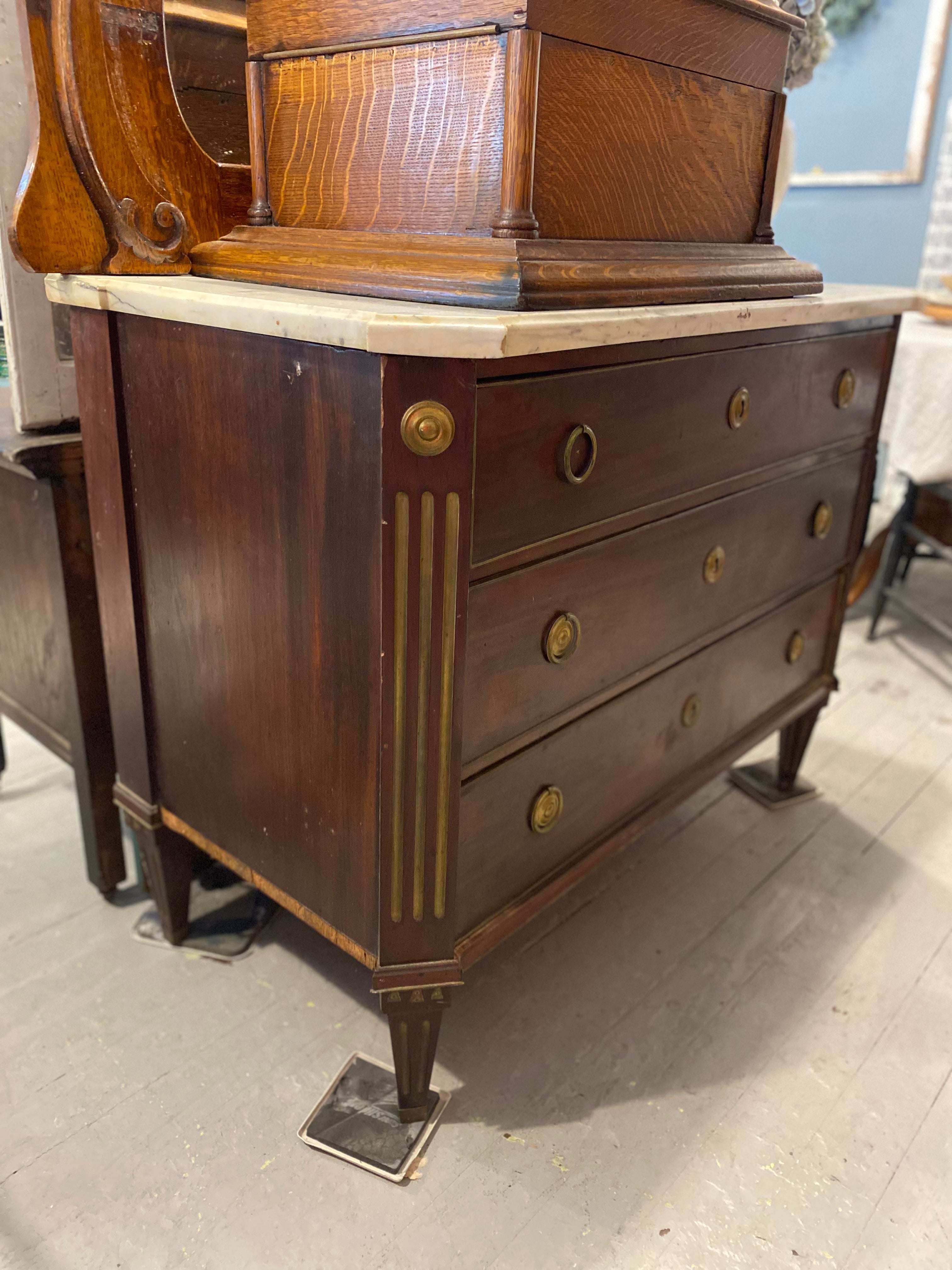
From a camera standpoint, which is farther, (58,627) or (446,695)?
(58,627)

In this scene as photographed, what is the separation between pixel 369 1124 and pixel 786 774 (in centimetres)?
119

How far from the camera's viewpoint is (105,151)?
1.11 meters

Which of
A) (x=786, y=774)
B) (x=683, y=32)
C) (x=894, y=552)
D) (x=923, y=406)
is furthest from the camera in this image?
(x=894, y=552)

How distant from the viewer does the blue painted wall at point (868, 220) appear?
14.1 ft

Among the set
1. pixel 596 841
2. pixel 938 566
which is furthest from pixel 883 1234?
pixel 938 566

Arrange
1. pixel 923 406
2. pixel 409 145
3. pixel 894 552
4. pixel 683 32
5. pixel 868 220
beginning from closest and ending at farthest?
1. pixel 409 145
2. pixel 683 32
3. pixel 923 406
4. pixel 894 552
5. pixel 868 220

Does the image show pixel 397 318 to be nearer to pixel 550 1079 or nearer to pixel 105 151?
pixel 105 151

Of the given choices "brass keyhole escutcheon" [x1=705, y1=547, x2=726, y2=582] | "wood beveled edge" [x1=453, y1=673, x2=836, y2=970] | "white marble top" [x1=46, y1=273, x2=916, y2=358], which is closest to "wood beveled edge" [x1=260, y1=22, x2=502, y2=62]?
"white marble top" [x1=46, y1=273, x2=916, y2=358]

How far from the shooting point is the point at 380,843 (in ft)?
3.38

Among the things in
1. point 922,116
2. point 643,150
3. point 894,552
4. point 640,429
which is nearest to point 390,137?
point 643,150

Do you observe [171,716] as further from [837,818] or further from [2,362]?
[837,818]

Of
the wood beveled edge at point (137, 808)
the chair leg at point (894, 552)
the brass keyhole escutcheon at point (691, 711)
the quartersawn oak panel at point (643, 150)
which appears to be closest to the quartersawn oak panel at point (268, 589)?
the wood beveled edge at point (137, 808)

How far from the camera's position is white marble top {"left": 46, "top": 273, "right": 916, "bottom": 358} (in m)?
0.82

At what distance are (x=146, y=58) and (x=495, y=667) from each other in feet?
2.73
